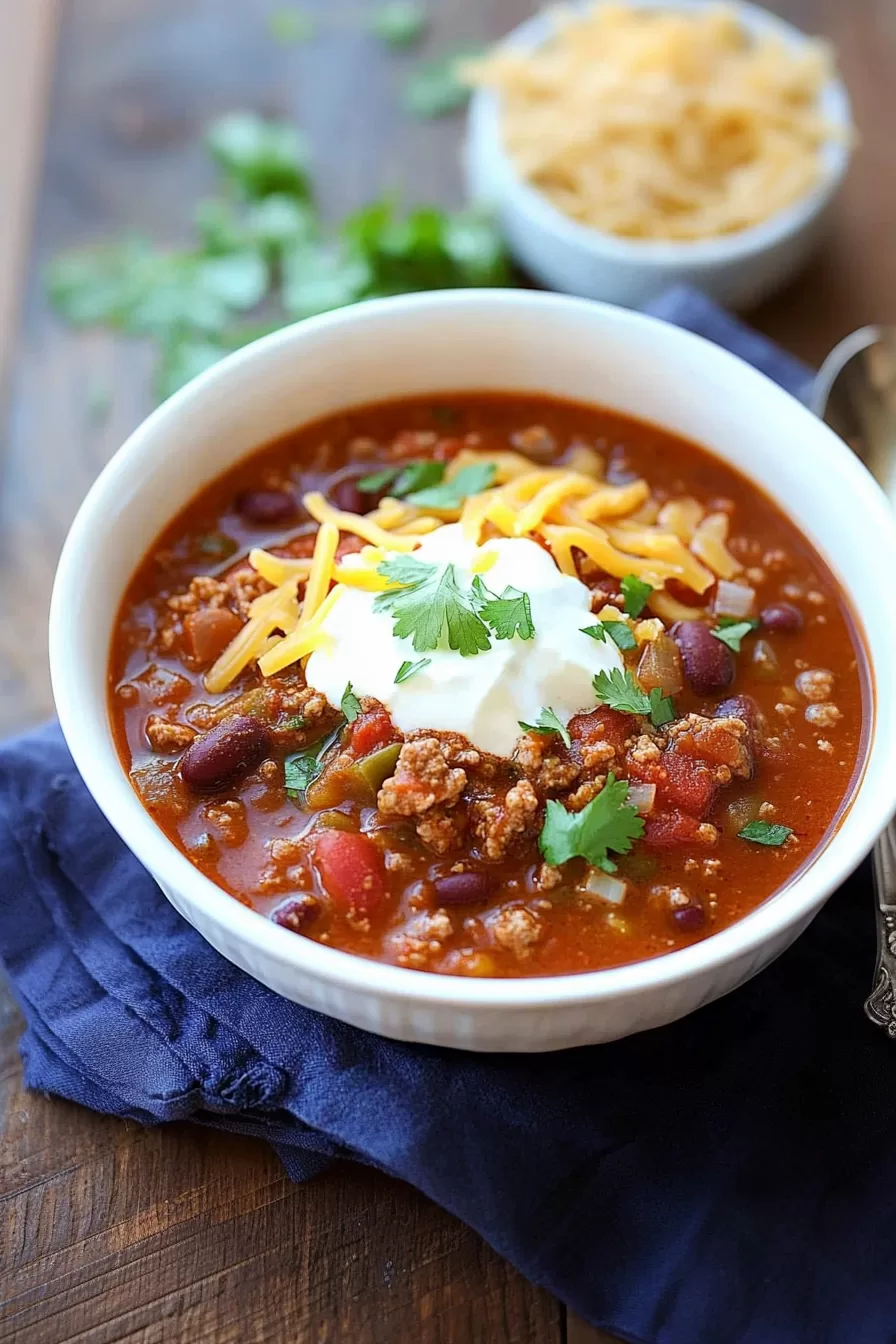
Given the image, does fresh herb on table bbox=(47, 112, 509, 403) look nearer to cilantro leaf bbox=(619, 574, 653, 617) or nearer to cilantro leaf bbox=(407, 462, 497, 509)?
cilantro leaf bbox=(407, 462, 497, 509)

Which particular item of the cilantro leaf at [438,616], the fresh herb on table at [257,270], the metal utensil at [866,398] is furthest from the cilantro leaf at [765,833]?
the fresh herb on table at [257,270]

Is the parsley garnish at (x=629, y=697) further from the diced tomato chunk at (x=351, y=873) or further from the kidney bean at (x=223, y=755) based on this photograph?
the kidney bean at (x=223, y=755)

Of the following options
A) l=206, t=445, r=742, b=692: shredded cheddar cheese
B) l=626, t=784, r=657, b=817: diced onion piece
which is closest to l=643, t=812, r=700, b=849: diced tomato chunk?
l=626, t=784, r=657, b=817: diced onion piece

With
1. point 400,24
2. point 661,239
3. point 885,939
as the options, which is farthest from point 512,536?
point 400,24

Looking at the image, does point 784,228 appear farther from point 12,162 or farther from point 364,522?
point 12,162

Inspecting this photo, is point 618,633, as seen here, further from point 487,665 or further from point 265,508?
point 265,508
